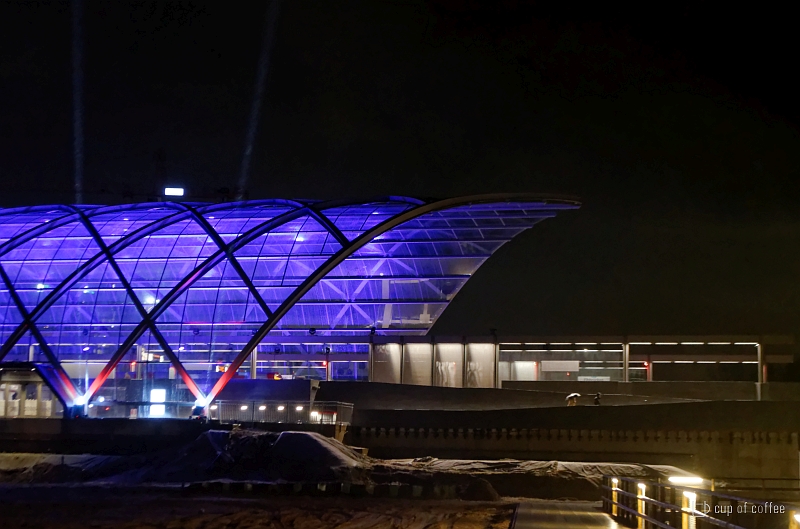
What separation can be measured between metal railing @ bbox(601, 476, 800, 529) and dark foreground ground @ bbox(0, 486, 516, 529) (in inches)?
125

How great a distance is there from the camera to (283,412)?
39250mm

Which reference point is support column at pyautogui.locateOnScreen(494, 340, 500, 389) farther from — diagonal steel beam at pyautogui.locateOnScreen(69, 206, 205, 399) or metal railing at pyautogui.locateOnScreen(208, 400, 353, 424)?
diagonal steel beam at pyautogui.locateOnScreen(69, 206, 205, 399)

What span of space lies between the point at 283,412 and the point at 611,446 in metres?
15.0

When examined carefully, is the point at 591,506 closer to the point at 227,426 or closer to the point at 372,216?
the point at 227,426

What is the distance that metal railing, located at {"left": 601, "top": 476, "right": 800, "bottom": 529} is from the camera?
539 inches

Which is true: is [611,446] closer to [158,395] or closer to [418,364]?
[158,395]

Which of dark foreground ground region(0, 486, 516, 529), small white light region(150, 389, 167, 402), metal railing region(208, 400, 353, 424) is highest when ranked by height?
small white light region(150, 389, 167, 402)

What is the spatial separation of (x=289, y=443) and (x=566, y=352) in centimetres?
2821

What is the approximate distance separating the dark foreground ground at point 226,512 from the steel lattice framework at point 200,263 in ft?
41.6

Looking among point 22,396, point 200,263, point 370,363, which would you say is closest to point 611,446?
point 200,263

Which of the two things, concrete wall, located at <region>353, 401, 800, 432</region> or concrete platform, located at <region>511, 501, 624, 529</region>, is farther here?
concrete wall, located at <region>353, 401, 800, 432</region>

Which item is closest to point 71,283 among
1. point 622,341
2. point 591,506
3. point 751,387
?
point 591,506

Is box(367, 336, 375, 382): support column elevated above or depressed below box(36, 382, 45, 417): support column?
above

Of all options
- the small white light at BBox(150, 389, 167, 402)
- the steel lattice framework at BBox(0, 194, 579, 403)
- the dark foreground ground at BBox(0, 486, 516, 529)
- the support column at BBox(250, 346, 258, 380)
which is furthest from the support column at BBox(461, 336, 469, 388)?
the dark foreground ground at BBox(0, 486, 516, 529)
